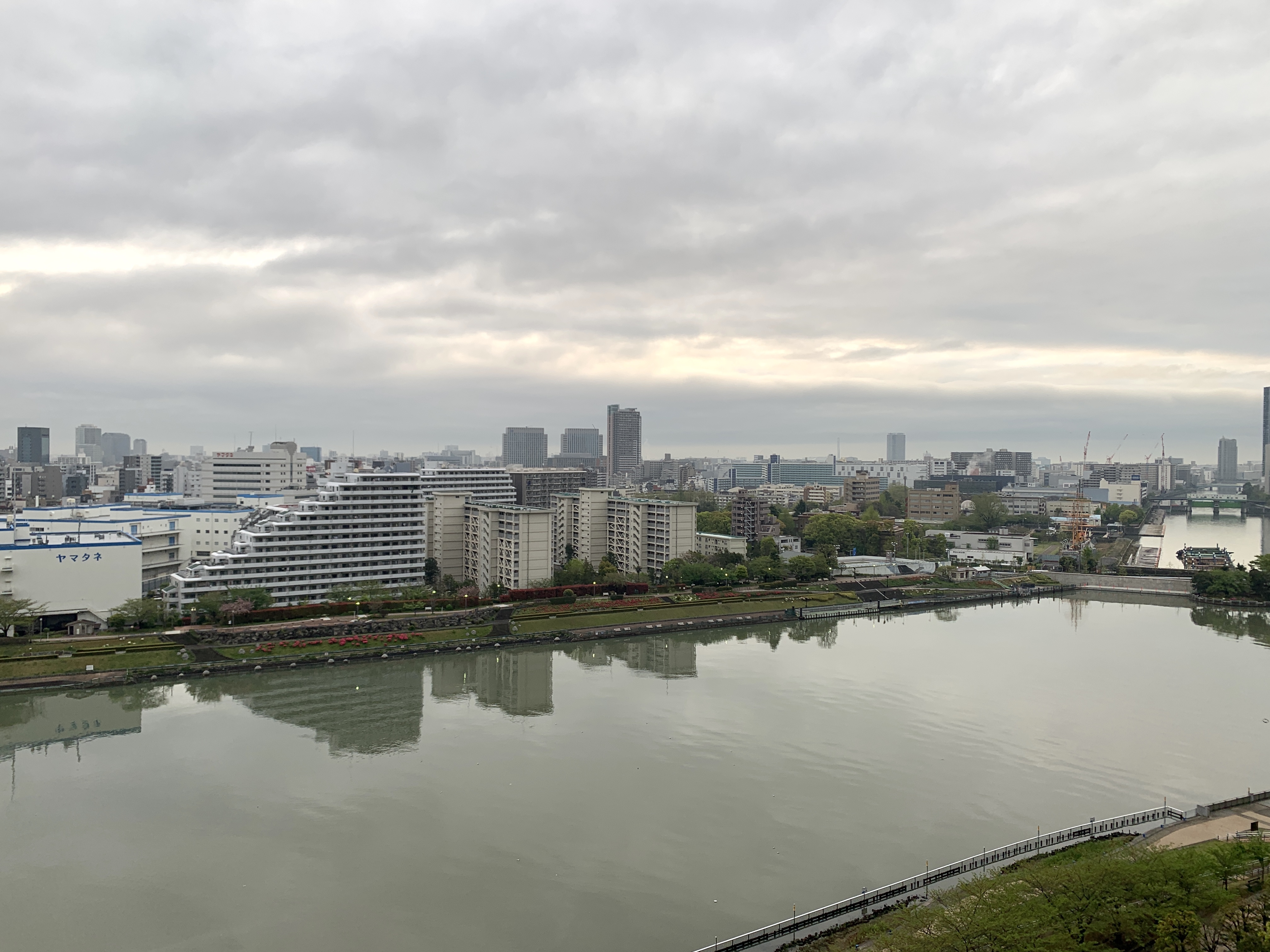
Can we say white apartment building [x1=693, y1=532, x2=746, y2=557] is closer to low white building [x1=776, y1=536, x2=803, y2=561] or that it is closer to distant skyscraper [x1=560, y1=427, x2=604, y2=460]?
low white building [x1=776, y1=536, x2=803, y2=561]

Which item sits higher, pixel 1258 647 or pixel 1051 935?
pixel 1051 935

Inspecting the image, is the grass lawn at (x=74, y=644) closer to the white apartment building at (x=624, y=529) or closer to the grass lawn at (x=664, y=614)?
the grass lawn at (x=664, y=614)

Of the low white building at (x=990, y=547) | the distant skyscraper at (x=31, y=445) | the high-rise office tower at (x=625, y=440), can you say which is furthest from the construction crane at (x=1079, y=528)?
the distant skyscraper at (x=31, y=445)

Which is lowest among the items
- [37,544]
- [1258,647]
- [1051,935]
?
[1258,647]

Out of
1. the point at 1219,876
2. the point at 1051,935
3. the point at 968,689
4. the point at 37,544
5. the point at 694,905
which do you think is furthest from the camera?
the point at 37,544

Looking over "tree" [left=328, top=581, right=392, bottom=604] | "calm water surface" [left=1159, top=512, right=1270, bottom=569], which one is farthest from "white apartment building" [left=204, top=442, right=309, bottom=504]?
"calm water surface" [left=1159, top=512, right=1270, bottom=569]

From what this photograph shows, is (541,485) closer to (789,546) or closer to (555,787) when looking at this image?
(789,546)

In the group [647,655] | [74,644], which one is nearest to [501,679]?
[647,655]

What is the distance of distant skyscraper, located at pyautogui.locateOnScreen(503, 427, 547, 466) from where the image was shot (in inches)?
3600

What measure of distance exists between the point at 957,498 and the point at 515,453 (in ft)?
169

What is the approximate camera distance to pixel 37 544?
19.5 metres

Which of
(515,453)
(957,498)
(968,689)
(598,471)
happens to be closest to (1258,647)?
(968,689)

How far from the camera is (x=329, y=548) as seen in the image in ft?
73.3

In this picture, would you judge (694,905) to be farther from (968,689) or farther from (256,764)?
(968,689)
